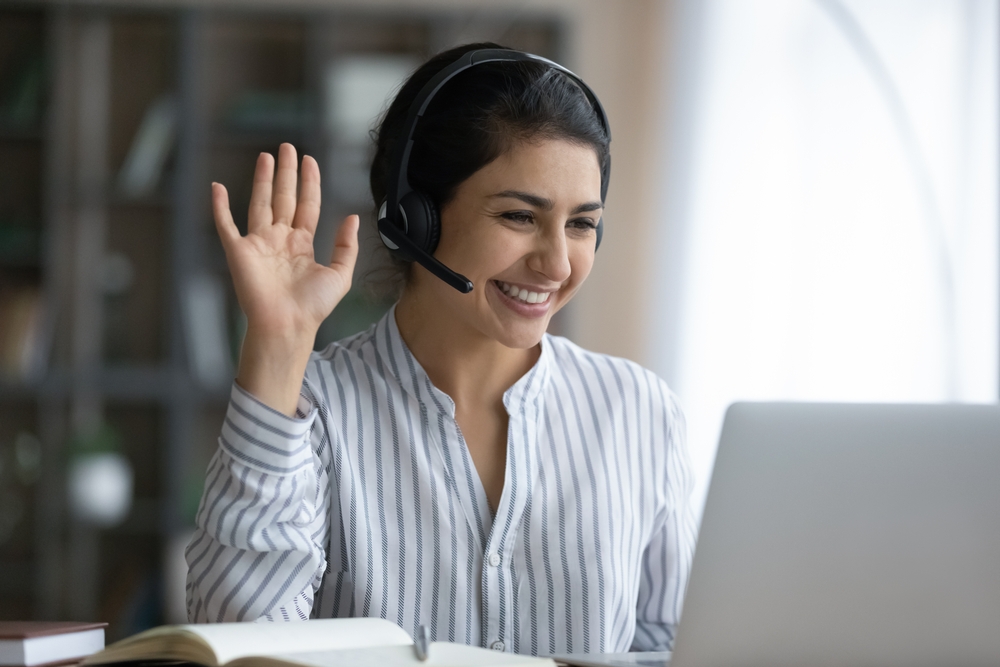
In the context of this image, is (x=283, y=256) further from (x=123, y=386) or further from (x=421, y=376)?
(x=123, y=386)

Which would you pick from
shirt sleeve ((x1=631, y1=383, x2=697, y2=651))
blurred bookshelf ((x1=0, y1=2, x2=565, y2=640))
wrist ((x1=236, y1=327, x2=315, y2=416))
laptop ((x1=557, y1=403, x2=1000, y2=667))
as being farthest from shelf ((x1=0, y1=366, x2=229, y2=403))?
laptop ((x1=557, y1=403, x2=1000, y2=667))

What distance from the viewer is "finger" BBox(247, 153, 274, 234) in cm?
111

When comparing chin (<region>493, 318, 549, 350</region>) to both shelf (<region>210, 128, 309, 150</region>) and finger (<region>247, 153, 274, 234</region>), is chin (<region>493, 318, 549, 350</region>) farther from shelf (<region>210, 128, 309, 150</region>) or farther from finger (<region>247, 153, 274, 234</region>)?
shelf (<region>210, 128, 309, 150</region>)

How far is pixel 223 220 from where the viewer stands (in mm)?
1070

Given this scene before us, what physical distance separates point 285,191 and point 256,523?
38cm

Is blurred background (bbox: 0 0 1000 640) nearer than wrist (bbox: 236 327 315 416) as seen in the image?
No

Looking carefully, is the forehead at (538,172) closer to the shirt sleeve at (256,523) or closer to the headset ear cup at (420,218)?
the headset ear cup at (420,218)

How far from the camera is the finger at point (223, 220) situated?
3.48ft

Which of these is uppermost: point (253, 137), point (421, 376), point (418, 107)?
point (253, 137)

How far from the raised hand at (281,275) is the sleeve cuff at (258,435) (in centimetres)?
2

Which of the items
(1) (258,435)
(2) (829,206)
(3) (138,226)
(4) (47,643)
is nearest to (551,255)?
(1) (258,435)

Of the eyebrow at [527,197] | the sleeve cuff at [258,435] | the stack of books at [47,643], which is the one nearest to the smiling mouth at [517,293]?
the eyebrow at [527,197]

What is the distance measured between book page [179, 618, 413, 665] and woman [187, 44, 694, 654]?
253 millimetres

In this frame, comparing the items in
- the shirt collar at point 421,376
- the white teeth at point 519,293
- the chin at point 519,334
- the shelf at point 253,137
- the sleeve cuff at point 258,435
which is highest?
the shelf at point 253,137
